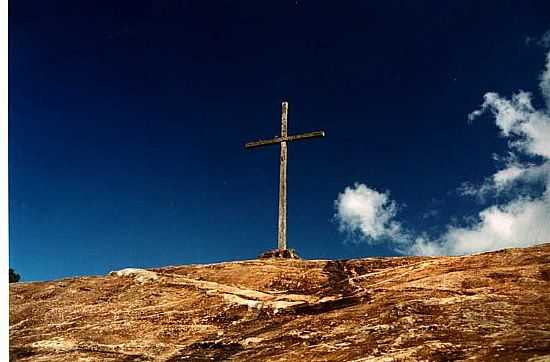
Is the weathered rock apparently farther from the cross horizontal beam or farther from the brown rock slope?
the cross horizontal beam

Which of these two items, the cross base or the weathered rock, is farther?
the cross base

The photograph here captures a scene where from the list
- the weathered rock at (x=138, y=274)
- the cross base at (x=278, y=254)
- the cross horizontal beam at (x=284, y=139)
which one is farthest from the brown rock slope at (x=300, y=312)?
the cross horizontal beam at (x=284, y=139)

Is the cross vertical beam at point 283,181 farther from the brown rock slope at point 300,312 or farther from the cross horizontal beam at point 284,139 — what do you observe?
the brown rock slope at point 300,312

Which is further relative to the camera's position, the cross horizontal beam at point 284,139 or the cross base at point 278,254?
the cross horizontal beam at point 284,139

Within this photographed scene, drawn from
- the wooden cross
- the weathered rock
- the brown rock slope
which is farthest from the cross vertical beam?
the weathered rock

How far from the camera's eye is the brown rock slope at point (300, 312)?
38.0 ft

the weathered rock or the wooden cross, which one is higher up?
the wooden cross

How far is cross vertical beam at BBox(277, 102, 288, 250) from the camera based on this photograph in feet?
83.5

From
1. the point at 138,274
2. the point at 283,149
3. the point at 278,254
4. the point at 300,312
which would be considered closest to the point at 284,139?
the point at 283,149

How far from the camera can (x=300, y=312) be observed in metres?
15.4

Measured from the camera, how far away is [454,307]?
1320 cm

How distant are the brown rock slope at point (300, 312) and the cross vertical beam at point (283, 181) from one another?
3127 mm

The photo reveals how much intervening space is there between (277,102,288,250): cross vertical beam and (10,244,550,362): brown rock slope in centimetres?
313
